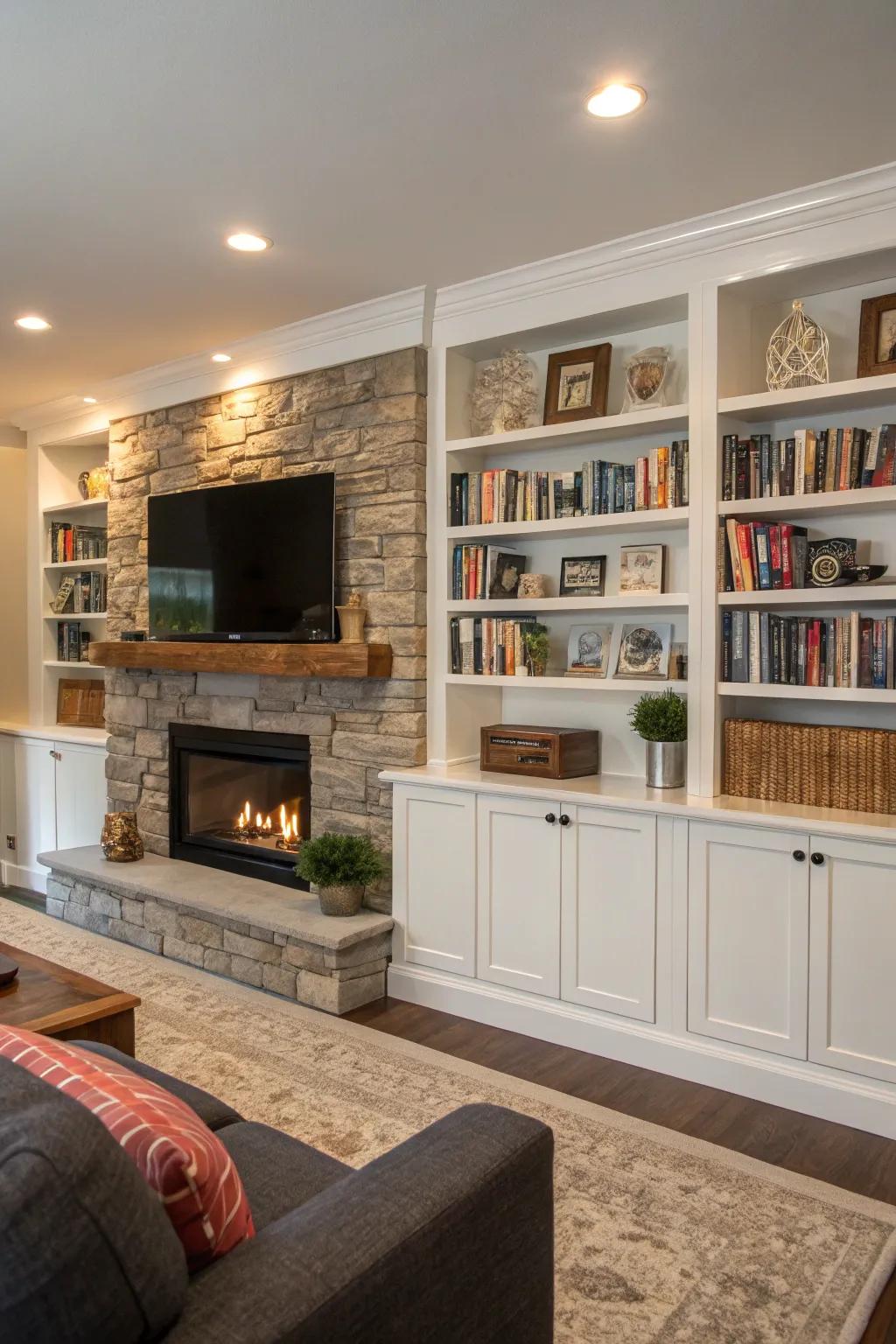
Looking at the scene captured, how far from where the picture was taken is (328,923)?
3574 mm

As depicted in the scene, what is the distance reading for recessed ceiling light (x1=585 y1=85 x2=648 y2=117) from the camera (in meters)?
2.24

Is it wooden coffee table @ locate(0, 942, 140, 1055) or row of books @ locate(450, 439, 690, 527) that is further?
row of books @ locate(450, 439, 690, 527)

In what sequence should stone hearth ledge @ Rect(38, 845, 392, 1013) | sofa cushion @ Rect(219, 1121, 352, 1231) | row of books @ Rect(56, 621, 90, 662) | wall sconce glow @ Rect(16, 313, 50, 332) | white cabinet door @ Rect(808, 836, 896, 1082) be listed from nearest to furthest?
sofa cushion @ Rect(219, 1121, 352, 1231)
white cabinet door @ Rect(808, 836, 896, 1082)
stone hearth ledge @ Rect(38, 845, 392, 1013)
wall sconce glow @ Rect(16, 313, 50, 332)
row of books @ Rect(56, 621, 90, 662)

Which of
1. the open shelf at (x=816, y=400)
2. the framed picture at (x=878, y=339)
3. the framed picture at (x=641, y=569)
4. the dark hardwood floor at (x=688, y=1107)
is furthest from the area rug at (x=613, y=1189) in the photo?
the framed picture at (x=878, y=339)

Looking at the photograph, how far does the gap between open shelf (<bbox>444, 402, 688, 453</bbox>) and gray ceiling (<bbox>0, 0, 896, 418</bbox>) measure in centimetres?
56

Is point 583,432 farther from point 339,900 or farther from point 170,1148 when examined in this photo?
point 170,1148

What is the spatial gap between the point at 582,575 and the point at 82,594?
3223 mm

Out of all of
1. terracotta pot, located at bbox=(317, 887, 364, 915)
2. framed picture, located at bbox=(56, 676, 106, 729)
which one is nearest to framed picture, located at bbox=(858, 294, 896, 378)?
terracotta pot, located at bbox=(317, 887, 364, 915)

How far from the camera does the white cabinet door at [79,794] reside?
5125mm

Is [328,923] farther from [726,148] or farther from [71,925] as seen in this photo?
[726,148]

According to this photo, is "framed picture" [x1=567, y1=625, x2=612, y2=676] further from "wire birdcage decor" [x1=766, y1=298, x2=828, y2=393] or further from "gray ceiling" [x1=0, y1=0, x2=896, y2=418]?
"gray ceiling" [x1=0, y1=0, x2=896, y2=418]

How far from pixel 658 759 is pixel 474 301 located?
1771mm

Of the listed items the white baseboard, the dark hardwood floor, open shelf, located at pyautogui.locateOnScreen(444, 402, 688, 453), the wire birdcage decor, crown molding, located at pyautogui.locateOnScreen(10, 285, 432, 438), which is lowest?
the dark hardwood floor

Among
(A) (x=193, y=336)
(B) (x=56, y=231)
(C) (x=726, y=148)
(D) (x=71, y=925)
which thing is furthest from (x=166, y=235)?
(D) (x=71, y=925)
